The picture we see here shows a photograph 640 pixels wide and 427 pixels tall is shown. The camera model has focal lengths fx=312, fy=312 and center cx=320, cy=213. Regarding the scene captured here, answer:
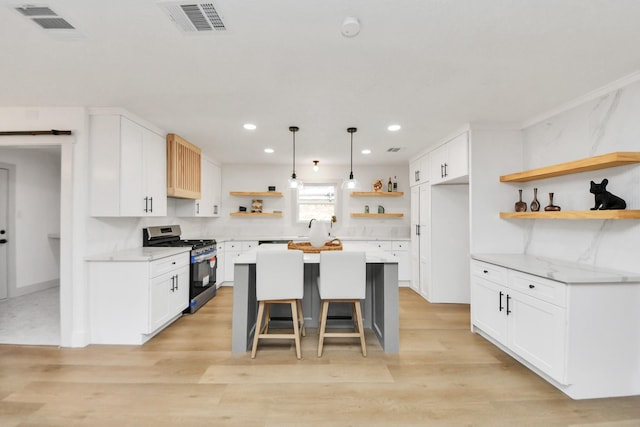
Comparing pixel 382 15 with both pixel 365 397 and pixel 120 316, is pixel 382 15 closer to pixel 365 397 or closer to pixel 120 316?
pixel 365 397

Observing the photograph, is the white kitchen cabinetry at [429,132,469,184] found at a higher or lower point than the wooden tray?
higher

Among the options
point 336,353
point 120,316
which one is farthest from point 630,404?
point 120,316

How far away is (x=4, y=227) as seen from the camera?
15.6ft

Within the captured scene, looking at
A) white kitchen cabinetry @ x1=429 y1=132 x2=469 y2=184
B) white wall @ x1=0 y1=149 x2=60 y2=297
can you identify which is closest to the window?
white kitchen cabinetry @ x1=429 y1=132 x2=469 y2=184

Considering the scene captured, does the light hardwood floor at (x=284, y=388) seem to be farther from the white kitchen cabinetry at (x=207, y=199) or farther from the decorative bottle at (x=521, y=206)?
the white kitchen cabinetry at (x=207, y=199)

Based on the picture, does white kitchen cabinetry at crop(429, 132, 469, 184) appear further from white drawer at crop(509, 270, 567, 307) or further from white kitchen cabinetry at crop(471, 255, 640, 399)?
white kitchen cabinetry at crop(471, 255, 640, 399)

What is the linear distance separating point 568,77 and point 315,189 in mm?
4530

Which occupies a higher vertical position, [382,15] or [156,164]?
[382,15]

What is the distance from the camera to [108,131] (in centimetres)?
317

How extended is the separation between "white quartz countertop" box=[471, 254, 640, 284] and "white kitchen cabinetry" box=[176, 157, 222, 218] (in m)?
4.20

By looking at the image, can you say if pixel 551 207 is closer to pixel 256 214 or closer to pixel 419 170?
pixel 419 170

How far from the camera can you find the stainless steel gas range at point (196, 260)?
4168mm

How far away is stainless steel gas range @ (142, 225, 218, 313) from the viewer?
4168mm

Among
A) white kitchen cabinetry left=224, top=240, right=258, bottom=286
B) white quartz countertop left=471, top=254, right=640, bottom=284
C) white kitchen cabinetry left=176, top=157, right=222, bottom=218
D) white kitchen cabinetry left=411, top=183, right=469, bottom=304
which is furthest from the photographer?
white kitchen cabinetry left=224, top=240, right=258, bottom=286
